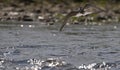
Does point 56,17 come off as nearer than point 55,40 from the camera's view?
No

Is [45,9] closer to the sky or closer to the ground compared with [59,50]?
closer to the sky

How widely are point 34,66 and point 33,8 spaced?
1144 inches

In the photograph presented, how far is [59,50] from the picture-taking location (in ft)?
59.1

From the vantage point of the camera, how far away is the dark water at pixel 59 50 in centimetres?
1495

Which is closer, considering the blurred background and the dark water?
the dark water

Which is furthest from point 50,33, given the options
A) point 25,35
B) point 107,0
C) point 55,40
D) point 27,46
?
point 107,0

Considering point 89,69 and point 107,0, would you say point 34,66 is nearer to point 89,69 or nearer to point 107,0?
point 89,69

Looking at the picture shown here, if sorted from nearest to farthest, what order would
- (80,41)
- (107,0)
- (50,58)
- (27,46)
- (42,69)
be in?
(42,69), (50,58), (27,46), (80,41), (107,0)

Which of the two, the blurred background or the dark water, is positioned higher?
the blurred background

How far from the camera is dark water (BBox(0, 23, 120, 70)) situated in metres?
14.9

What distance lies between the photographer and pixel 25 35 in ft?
78.1

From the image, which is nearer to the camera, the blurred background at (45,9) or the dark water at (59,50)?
the dark water at (59,50)

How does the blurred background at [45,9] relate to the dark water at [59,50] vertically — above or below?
above

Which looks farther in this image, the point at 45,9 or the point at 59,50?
the point at 45,9
